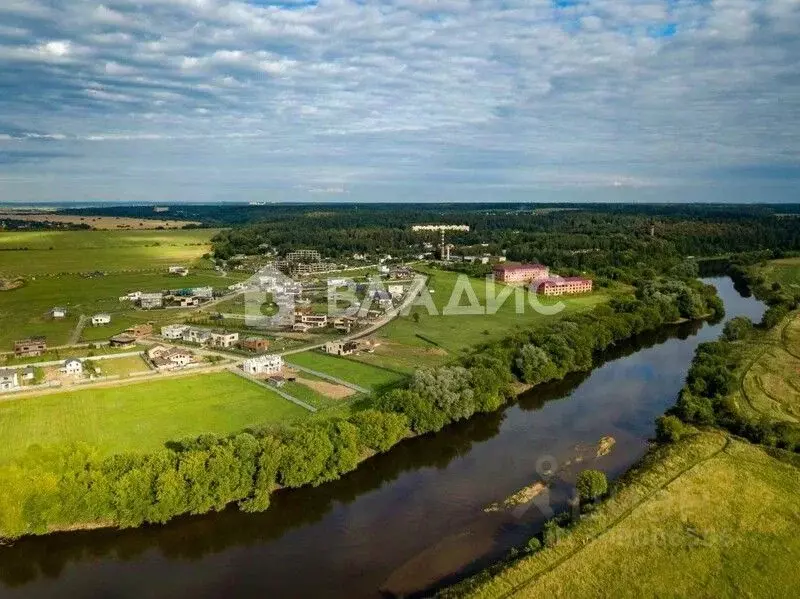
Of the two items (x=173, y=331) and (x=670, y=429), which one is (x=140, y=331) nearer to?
(x=173, y=331)

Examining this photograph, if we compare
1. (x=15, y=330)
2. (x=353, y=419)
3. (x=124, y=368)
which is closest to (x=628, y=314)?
(x=353, y=419)

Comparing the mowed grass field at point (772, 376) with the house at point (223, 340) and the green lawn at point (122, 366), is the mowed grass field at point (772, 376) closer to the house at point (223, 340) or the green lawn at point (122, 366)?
the house at point (223, 340)

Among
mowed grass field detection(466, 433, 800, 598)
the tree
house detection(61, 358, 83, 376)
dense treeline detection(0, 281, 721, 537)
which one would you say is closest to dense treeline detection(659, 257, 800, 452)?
mowed grass field detection(466, 433, 800, 598)

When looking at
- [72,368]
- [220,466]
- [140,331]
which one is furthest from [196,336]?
[220,466]

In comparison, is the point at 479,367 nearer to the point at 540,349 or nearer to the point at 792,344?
the point at 540,349

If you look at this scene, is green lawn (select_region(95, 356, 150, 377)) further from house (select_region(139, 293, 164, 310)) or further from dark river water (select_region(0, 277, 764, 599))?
house (select_region(139, 293, 164, 310))
